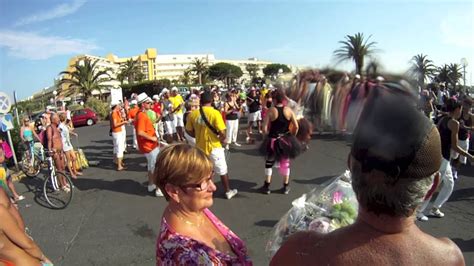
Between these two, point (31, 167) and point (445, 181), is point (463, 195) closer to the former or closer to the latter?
point (445, 181)

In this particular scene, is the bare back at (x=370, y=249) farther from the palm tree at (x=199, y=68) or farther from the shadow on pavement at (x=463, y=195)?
the palm tree at (x=199, y=68)

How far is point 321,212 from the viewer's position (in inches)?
71.1

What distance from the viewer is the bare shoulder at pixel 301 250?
43.9 inches

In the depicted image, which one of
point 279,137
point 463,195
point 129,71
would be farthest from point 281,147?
point 129,71

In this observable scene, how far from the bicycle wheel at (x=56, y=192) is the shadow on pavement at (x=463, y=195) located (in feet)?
23.7

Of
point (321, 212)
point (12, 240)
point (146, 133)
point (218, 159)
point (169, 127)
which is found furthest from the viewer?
point (169, 127)

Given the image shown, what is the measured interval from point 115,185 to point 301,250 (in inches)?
281

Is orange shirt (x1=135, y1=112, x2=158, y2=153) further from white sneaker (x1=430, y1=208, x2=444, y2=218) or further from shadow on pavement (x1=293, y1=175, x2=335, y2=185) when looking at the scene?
white sneaker (x1=430, y1=208, x2=444, y2=218)

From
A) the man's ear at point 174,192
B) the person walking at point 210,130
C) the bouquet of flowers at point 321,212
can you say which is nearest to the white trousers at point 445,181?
the person walking at point 210,130

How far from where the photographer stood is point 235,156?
9.73 m

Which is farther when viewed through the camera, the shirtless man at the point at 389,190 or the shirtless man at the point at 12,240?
the shirtless man at the point at 12,240

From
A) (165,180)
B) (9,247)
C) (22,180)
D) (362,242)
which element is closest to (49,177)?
(22,180)

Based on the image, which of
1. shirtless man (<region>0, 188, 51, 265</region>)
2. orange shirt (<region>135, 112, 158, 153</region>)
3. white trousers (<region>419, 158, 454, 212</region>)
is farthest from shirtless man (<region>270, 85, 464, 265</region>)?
orange shirt (<region>135, 112, 158, 153</region>)

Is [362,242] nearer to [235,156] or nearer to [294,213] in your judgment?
[294,213]
